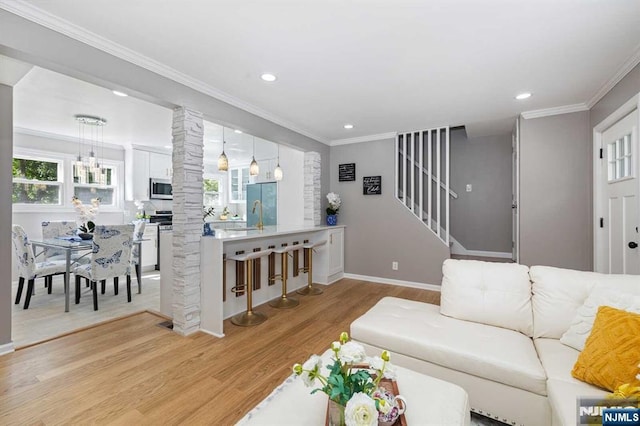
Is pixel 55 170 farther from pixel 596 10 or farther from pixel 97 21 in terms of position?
pixel 596 10

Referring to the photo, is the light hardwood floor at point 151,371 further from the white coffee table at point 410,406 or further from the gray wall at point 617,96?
the gray wall at point 617,96

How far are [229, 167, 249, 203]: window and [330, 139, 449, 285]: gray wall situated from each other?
315cm

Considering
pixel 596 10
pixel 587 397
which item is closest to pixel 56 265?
pixel 587 397

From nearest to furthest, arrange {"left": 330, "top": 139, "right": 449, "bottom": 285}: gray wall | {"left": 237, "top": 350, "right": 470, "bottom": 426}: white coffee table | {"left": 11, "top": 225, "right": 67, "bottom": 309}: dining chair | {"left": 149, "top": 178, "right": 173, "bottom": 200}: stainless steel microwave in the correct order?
1. {"left": 237, "top": 350, "right": 470, "bottom": 426}: white coffee table
2. {"left": 11, "top": 225, "right": 67, "bottom": 309}: dining chair
3. {"left": 330, "top": 139, "right": 449, "bottom": 285}: gray wall
4. {"left": 149, "top": 178, "right": 173, "bottom": 200}: stainless steel microwave

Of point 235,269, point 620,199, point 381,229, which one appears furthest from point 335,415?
point 381,229

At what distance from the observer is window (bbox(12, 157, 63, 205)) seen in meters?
4.73

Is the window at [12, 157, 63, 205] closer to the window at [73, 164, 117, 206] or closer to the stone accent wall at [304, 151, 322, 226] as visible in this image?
the window at [73, 164, 117, 206]

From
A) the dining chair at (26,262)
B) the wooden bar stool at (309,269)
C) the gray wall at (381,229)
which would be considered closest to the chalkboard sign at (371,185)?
the gray wall at (381,229)

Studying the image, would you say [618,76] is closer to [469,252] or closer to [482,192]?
[482,192]

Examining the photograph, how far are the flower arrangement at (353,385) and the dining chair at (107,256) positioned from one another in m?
3.54

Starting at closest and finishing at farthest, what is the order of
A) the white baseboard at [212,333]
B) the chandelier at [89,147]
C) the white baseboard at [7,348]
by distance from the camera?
the white baseboard at [7,348] < the white baseboard at [212,333] < the chandelier at [89,147]

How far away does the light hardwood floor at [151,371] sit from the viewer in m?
1.71

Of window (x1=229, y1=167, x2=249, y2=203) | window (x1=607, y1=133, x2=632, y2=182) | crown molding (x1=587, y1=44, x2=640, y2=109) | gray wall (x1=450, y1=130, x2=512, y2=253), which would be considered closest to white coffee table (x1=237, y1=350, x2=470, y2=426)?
window (x1=607, y1=133, x2=632, y2=182)

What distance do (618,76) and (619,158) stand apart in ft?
2.62
